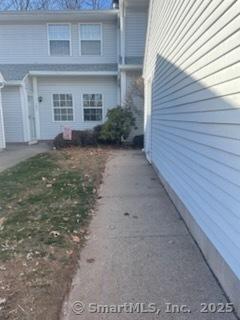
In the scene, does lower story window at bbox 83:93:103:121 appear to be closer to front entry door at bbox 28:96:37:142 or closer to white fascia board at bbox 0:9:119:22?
front entry door at bbox 28:96:37:142

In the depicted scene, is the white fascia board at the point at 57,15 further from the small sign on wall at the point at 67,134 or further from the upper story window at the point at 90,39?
the small sign on wall at the point at 67,134

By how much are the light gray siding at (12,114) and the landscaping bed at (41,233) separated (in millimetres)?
6411

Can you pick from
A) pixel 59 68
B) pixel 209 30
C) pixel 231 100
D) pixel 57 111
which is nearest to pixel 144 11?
pixel 59 68

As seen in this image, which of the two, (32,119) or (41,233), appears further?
(32,119)

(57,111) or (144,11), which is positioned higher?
(144,11)

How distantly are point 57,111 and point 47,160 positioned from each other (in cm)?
616

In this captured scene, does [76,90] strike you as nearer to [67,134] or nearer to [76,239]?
[67,134]

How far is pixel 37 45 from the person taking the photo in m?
15.0

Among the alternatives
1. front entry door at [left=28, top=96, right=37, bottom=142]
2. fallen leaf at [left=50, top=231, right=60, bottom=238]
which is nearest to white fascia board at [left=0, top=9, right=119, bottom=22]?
front entry door at [left=28, top=96, right=37, bottom=142]

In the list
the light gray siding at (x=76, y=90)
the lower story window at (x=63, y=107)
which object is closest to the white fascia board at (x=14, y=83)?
the light gray siding at (x=76, y=90)

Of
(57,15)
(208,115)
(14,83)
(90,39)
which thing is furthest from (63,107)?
(208,115)

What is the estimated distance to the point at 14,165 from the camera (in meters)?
8.85

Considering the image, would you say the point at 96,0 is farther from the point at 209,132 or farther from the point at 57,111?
the point at 209,132

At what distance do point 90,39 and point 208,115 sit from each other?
13.2 m
